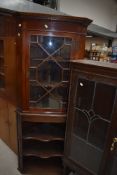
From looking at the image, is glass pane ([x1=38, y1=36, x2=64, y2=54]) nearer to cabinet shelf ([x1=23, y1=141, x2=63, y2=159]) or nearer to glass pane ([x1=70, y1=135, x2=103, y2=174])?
glass pane ([x1=70, y1=135, x2=103, y2=174])

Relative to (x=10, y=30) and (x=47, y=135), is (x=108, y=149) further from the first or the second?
(x=10, y=30)

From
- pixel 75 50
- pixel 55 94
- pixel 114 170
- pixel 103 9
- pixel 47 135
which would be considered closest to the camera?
pixel 114 170

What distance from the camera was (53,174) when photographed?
6.51 ft

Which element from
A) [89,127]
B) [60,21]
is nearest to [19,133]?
[89,127]

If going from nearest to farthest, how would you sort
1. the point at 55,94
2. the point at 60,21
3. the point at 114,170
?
the point at 114,170 → the point at 60,21 → the point at 55,94

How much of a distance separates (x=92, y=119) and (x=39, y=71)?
27.4 inches

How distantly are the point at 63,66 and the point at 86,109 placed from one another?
0.49 metres

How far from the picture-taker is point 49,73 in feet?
5.54

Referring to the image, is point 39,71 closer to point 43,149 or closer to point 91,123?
point 91,123

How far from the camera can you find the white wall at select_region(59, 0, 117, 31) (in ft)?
10.4

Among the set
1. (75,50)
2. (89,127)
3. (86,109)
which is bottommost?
(89,127)

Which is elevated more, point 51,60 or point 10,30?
point 10,30

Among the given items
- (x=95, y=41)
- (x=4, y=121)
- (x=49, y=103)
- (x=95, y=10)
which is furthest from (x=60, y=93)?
(x=95, y=41)

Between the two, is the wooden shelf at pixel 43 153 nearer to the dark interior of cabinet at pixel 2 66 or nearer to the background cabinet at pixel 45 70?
the background cabinet at pixel 45 70
